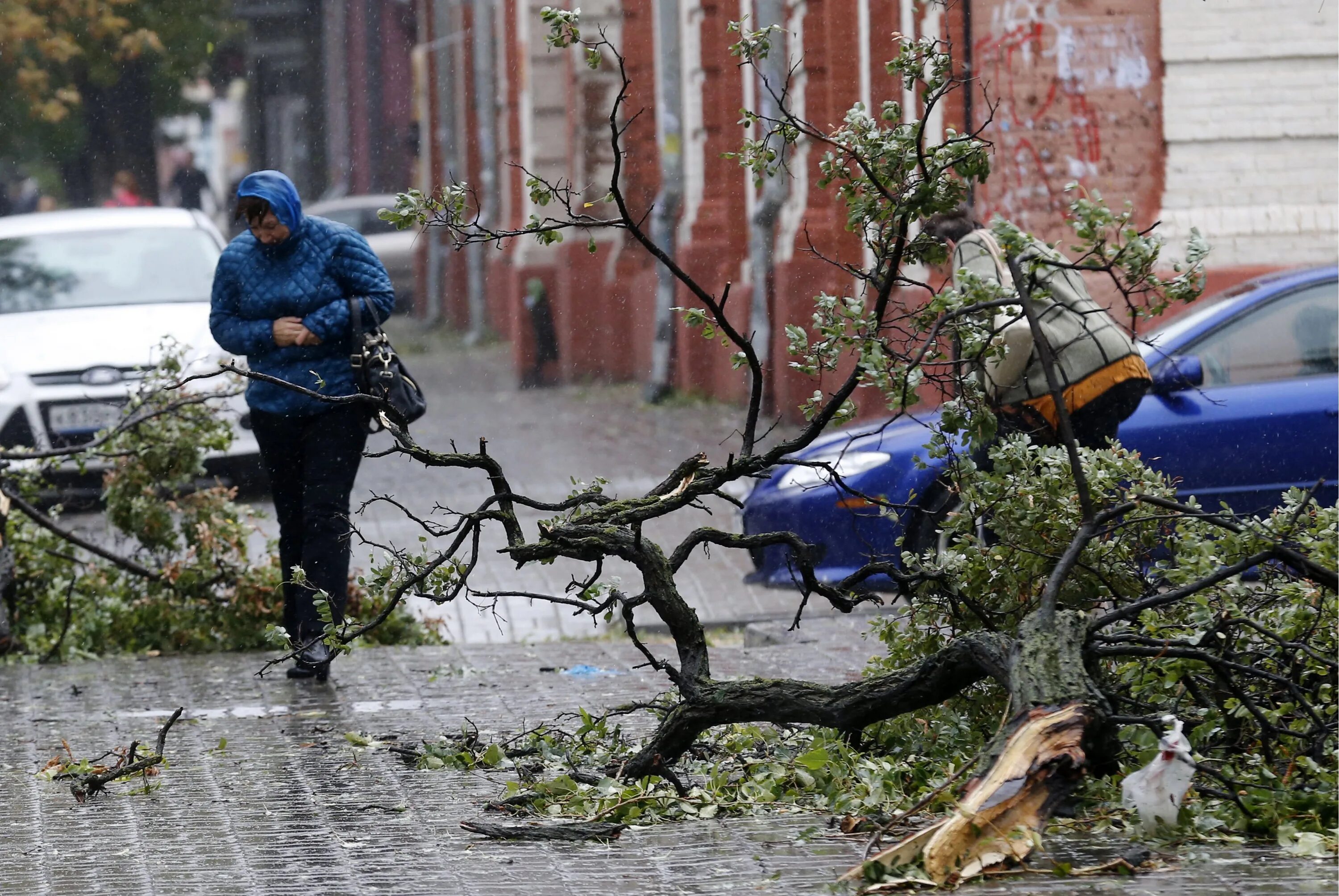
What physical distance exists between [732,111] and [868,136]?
13702 mm

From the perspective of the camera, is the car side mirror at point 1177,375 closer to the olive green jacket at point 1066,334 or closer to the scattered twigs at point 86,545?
the olive green jacket at point 1066,334

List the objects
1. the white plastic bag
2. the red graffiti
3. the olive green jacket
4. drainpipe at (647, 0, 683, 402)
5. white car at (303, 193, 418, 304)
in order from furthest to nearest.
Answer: white car at (303, 193, 418, 304)
drainpipe at (647, 0, 683, 402)
the red graffiti
the olive green jacket
the white plastic bag

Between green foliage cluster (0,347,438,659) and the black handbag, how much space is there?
1159 millimetres

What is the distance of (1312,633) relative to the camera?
4984 millimetres

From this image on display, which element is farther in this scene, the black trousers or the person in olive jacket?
the black trousers

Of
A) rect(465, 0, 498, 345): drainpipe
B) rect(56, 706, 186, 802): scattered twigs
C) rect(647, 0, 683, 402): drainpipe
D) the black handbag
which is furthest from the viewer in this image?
rect(465, 0, 498, 345): drainpipe

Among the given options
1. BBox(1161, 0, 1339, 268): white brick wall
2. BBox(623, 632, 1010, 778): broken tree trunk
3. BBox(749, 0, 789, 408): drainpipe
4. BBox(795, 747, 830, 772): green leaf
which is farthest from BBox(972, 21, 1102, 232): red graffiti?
BBox(795, 747, 830, 772): green leaf

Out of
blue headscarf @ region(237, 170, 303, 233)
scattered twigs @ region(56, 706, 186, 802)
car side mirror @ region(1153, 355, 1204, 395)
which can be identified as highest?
blue headscarf @ region(237, 170, 303, 233)

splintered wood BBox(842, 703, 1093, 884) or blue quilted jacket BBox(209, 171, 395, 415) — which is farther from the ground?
blue quilted jacket BBox(209, 171, 395, 415)

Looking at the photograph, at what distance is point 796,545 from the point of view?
18.1ft

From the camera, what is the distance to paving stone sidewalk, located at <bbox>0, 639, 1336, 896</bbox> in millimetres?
4332

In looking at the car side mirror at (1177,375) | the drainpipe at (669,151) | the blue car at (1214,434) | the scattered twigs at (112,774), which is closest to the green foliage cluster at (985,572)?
the scattered twigs at (112,774)

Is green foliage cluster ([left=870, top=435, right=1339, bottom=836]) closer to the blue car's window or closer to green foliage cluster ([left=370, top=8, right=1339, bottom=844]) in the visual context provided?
green foliage cluster ([left=370, top=8, right=1339, bottom=844])

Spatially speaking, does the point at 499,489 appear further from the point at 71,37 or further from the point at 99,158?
the point at 99,158
